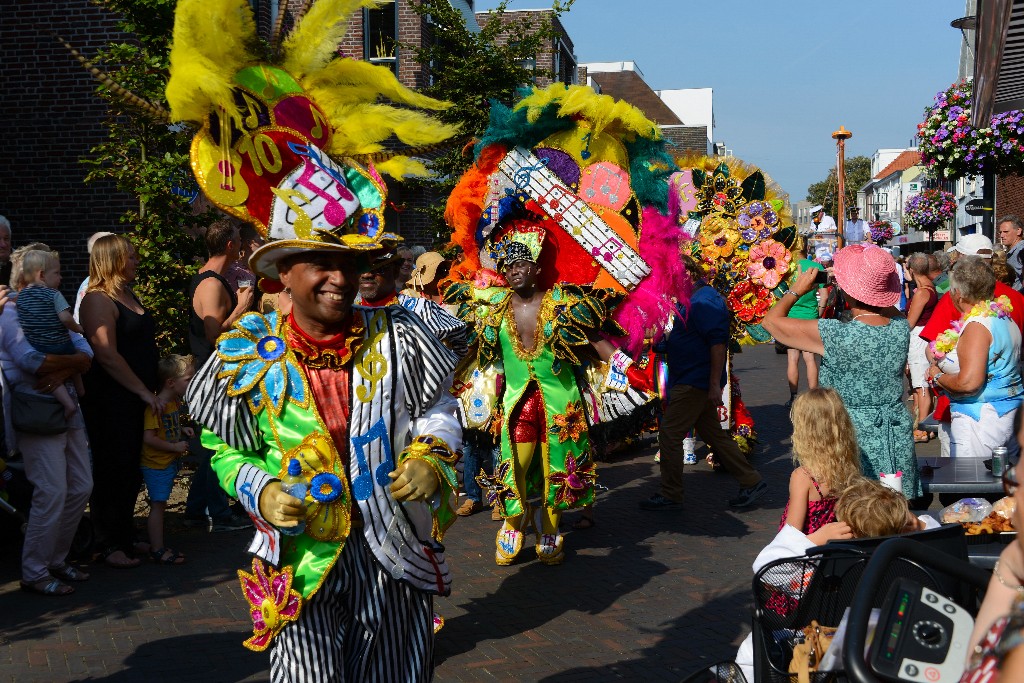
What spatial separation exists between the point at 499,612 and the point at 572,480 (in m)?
1.11

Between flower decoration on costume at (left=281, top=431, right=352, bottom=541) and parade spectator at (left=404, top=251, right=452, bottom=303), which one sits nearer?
flower decoration on costume at (left=281, top=431, right=352, bottom=541)

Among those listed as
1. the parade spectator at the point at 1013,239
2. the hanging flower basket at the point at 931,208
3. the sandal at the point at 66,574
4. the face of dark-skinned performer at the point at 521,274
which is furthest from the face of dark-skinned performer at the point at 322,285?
the hanging flower basket at the point at 931,208

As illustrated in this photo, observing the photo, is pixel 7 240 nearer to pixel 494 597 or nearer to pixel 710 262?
pixel 494 597

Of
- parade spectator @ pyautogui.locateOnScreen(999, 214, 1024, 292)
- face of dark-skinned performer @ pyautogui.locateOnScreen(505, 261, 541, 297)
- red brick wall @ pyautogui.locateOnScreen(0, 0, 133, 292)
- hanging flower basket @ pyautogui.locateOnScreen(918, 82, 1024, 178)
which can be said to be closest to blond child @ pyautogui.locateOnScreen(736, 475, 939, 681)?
face of dark-skinned performer @ pyautogui.locateOnScreen(505, 261, 541, 297)

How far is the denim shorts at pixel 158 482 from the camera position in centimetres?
664

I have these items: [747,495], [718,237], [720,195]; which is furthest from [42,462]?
[720,195]

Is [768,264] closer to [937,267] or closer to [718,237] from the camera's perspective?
[718,237]

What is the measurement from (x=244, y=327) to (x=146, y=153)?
21.1ft

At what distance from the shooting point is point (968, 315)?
6.50m

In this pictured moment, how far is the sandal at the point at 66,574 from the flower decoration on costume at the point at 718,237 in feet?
19.6

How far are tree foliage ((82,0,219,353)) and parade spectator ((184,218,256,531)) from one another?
1590mm

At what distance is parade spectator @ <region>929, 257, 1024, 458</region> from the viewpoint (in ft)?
20.2

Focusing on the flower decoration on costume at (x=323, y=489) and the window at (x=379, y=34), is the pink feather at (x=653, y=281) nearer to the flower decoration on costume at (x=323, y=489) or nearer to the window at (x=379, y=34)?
the flower decoration on costume at (x=323, y=489)

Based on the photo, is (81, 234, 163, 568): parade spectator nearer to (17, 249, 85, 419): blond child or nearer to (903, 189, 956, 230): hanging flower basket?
(17, 249, 85, 419): blond child
